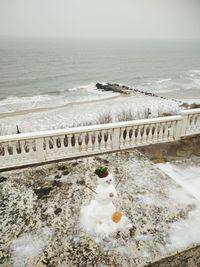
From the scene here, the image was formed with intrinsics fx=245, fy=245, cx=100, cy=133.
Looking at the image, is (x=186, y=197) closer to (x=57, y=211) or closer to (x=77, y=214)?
(x=77, y=214)

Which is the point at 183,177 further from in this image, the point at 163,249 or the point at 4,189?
the point at 4,189

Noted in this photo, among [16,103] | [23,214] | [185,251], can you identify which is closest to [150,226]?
[185,251]

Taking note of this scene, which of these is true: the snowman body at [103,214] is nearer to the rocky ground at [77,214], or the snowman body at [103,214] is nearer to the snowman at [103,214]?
the snowman at [103,214]

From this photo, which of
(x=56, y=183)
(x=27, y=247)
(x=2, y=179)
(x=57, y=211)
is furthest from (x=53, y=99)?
(x=27, y=247)

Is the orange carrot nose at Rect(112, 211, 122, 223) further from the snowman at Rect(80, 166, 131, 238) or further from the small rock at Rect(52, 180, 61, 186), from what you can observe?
the small rock at Rect(52, 180, 61, 186)

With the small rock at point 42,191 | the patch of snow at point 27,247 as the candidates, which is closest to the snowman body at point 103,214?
the patch of snow at point 27,247

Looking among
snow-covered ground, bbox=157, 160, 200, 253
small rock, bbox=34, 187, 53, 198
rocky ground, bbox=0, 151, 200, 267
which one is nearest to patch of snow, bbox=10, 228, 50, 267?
rocky ground, bbox=0, 151, 200, 267
